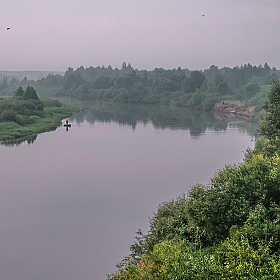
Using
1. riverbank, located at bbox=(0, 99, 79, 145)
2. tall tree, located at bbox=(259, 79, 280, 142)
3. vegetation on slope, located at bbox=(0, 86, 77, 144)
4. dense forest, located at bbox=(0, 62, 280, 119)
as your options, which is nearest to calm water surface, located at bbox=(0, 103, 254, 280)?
riverbank, located at bbox=(0, 99, 79, 145)

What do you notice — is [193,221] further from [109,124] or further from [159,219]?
[109,124]

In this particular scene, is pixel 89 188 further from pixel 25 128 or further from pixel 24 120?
pixel 24 120

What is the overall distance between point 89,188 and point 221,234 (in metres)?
21.3

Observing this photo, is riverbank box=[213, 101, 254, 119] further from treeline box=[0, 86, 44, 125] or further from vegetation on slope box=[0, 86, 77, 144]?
treeline box=[0, 86, 44, 125]

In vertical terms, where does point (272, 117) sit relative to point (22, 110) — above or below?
above

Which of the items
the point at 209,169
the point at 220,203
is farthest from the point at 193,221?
the point at 209,169

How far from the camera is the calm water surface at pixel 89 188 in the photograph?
78.0 ft

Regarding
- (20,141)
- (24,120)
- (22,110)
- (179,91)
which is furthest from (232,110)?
(20,141)

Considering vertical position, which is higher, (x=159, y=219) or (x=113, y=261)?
(x=159, y=219)

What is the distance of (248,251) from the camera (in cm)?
1323

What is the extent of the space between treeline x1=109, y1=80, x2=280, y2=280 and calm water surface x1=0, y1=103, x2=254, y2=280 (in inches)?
191

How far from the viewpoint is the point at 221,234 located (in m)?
18.5

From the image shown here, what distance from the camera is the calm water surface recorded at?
23.8 m

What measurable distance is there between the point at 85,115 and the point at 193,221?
8960cm
